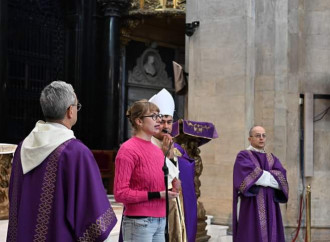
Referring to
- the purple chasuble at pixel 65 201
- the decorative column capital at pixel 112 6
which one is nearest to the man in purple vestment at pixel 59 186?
the purple chasuble at pixel 65 201

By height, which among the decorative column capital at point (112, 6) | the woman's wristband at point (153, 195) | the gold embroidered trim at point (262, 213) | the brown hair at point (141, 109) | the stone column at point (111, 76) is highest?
the decorative column capital at point (112, 6)

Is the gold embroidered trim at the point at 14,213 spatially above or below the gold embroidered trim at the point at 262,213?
above

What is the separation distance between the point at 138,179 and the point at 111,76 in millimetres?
10801

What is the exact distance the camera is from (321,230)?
31.4 ft

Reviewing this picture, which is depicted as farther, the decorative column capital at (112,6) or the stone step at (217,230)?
the decorative column capital at (112,6)

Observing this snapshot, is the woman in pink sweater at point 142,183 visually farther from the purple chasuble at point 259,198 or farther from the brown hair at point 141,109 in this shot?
the purple chasuble at point 259,198

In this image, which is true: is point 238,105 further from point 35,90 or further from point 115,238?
point 35,90

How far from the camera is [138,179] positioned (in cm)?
387

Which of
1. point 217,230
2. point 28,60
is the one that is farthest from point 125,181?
point 28,60

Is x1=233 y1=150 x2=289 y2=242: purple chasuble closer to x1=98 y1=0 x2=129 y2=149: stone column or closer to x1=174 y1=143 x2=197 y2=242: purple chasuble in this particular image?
x1=174 y1=143 x2=197 y2=242: purple chasuble

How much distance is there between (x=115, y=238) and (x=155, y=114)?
10.7 feet

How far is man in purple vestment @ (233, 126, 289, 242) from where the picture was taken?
267 inches

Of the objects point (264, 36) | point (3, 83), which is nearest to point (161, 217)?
point (264, 36)

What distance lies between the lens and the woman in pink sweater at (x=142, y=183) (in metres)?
3.81
